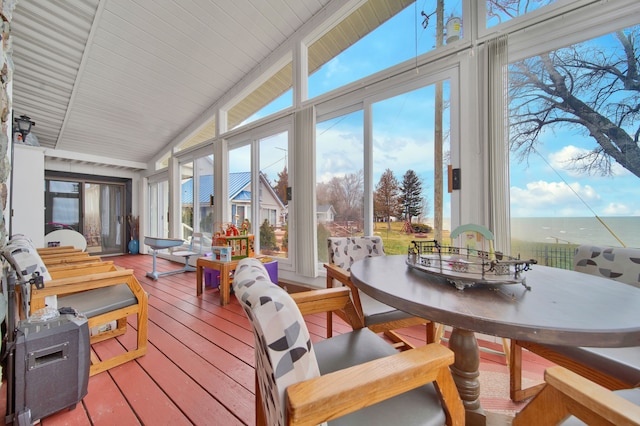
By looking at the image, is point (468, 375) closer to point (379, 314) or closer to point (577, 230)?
point (379, 314)

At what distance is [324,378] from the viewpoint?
58cm

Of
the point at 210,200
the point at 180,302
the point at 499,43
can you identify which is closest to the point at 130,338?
the point at 180,302

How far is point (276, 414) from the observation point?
0.58 meters

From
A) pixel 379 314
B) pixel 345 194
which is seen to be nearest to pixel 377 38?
pixel 345 194

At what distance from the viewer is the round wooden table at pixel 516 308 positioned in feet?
1.98

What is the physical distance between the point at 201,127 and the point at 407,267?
16.7 feet

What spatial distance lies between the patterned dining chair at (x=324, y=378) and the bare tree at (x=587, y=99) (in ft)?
6.36

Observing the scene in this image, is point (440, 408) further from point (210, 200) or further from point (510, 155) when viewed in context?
point (210, 200)

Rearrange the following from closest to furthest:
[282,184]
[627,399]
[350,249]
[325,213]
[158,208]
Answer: [627,399]
[350,249]
[325,213]
[282,184]
[158,208]

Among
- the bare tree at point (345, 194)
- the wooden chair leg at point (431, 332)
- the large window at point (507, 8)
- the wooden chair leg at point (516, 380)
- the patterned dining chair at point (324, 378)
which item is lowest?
the wooden chair leg at point (516, 380)

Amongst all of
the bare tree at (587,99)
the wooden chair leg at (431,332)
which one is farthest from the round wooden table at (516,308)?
the bare tree at (587,99)

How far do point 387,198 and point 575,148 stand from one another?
4.58 feet

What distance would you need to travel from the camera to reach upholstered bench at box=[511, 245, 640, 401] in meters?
0.86

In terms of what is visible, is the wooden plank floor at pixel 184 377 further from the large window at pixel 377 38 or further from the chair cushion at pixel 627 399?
the large window at pixel 377 38
